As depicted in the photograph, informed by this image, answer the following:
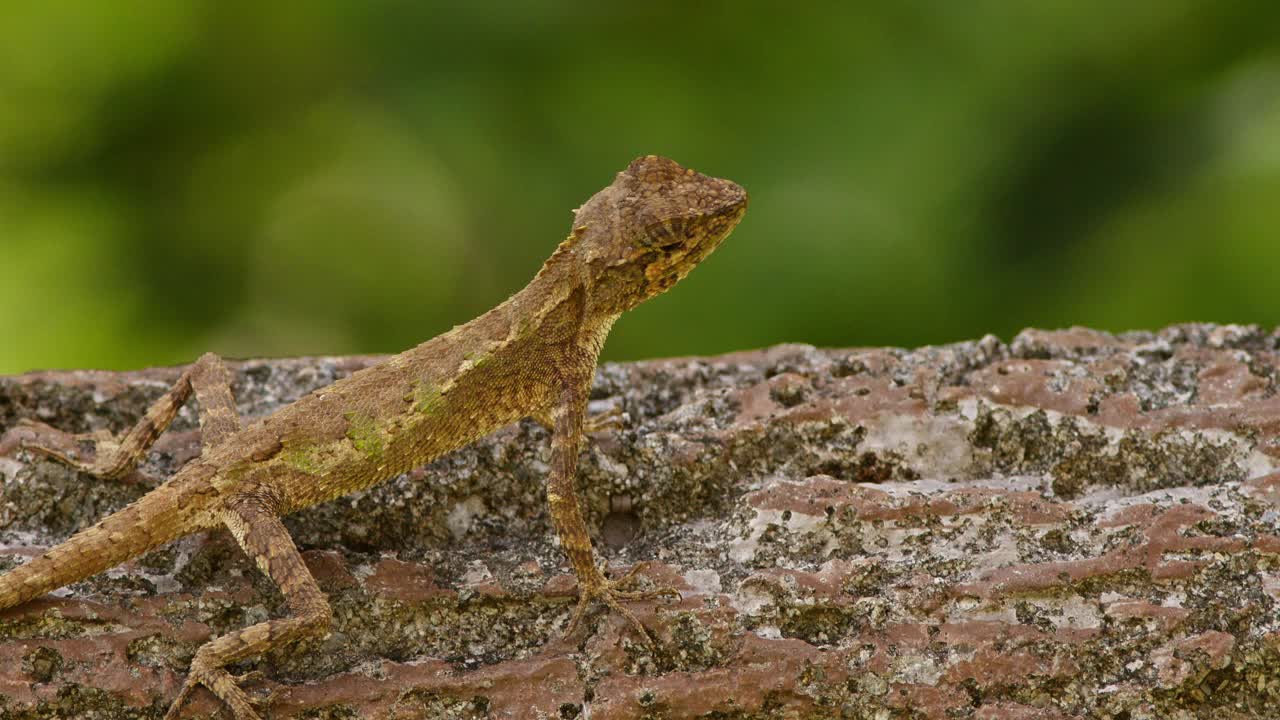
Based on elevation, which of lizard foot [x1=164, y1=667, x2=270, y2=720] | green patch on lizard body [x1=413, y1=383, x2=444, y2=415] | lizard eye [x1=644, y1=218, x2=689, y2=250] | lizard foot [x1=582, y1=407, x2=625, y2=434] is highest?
lizard eye [x1=644, y1=218, x2=689, y2=250]

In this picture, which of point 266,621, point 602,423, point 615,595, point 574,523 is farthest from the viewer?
point 602,423

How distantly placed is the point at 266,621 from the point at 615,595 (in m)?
1.20

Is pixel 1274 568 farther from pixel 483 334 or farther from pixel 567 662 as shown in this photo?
pixel 483 334

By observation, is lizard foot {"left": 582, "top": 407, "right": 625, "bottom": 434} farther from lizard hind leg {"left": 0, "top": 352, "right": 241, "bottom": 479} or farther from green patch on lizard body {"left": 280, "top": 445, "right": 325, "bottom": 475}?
lizard hind leg {"left": 0, "top": 352, "right": 241, "bottom": 479}

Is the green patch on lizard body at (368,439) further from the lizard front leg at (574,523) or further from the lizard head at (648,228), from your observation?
the lizard head at (648,228)

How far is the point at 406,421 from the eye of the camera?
4.16 m

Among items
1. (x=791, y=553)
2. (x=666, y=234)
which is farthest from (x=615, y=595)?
(x=666, y=234)

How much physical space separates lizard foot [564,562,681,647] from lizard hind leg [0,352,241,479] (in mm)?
1564

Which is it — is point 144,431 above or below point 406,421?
above

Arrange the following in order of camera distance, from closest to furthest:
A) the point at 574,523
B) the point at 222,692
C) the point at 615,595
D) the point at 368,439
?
1. the point at 222,692
2. the point at 615,595
3. the point at 574,523
4. the point at 368,439

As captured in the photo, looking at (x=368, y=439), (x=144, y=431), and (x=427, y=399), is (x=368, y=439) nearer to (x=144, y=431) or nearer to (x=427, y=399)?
(x=427, y=399)

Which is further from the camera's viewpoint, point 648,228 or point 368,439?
point 648,228

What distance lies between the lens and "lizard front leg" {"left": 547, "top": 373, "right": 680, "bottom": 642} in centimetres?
374

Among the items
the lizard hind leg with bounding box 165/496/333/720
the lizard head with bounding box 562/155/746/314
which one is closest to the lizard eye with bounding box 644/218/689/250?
the lizard head with bounding box 562/155/746/314
